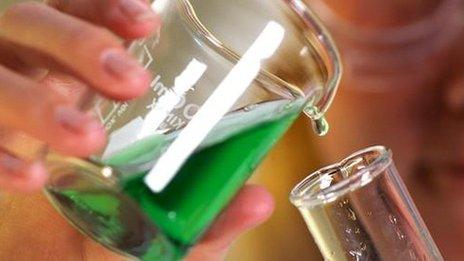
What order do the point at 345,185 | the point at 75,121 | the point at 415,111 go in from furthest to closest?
the point at 415,111 → the point at 345,185 → the point at 75,121

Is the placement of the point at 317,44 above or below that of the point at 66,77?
above

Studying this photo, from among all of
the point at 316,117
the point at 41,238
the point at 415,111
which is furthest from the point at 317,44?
the point at 415,111

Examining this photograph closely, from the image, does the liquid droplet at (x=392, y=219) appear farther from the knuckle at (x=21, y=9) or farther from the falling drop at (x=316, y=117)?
the knuckle at (x=21, y=9)

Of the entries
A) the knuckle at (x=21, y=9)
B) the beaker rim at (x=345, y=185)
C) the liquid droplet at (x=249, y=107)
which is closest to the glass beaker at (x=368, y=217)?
the beaker rim at (x=345, y=185)

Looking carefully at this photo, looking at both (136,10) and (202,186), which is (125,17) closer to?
(136,10)

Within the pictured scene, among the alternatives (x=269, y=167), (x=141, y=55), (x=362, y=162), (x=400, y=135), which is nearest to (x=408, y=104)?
(x=400, y=135)
